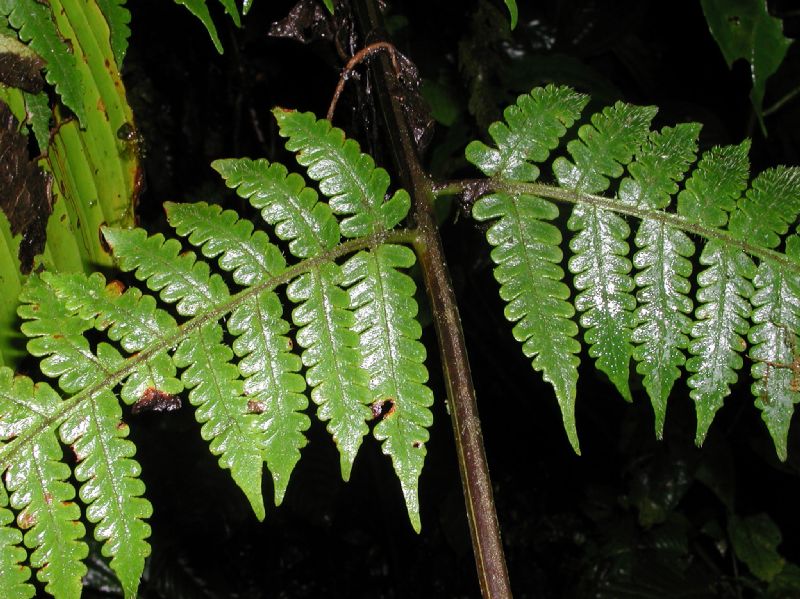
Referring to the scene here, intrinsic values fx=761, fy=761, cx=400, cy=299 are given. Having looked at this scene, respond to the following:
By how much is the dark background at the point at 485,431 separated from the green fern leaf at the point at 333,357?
1103mm

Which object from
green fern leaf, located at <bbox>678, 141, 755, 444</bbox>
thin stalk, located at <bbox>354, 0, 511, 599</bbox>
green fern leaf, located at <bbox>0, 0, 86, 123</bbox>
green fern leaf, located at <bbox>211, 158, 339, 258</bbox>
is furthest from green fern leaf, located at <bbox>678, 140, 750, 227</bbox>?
green fern leaf, located at <bbox>0, 0, 86, 123</bbox>

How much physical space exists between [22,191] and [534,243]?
71 centimetres

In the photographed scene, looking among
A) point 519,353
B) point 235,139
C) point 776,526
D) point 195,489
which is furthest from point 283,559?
point 776,526

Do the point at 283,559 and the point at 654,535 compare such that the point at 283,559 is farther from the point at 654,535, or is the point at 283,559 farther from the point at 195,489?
the point at 654,535

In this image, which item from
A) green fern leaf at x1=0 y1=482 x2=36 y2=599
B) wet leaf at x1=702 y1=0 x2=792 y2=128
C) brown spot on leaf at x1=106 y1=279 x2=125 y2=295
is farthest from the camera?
wet leaf at x1=702 y1=0 x2=792 y2=128

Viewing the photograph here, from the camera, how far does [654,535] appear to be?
2.96 meters

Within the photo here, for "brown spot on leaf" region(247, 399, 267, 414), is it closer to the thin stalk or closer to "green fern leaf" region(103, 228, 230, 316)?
"green fern leaf" region(103, 228, 230, 316)

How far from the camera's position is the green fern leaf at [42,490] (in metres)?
0.85

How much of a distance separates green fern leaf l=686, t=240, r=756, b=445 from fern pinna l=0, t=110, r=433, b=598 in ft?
1.21

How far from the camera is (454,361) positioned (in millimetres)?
986

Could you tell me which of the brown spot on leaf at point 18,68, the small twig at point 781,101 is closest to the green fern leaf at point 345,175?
the brown spot on leaf at point 18,68

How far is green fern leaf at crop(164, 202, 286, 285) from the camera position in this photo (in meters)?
0.97

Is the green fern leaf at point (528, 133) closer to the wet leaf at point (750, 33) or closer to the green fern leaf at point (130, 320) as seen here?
the green fern leaf at point (130, 320)

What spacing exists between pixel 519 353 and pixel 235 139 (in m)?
1.32
